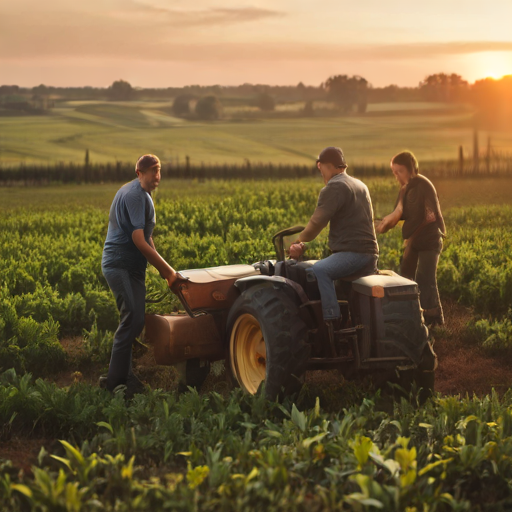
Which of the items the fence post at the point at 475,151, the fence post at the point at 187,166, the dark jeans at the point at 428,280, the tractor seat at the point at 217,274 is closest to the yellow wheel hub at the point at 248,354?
the tractor seat at the point at 217,274

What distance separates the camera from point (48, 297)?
33.1 feet

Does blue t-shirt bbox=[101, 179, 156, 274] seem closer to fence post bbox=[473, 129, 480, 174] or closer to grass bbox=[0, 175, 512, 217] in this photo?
grass bbox=[0, 175, 512, 217]

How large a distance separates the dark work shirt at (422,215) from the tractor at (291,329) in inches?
85.8

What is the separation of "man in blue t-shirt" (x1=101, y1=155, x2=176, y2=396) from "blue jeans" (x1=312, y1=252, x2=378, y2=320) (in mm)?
1605

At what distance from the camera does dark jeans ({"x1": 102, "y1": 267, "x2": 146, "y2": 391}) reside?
6.91 metres

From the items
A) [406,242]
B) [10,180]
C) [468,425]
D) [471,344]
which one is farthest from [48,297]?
[10,180]

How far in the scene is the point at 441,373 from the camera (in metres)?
7.62

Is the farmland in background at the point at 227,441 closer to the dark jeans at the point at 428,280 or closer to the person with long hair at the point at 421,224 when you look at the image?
the dark jeans at the point at 428,280

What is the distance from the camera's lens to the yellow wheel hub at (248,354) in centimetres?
650

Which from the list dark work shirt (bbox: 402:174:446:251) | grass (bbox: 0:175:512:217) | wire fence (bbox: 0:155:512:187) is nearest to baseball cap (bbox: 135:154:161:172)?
dark work shirt (bbox: 402:174:446:251)

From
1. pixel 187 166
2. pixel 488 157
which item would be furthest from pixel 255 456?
pixel 187 166

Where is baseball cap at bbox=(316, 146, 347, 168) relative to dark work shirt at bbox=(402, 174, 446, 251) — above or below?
above

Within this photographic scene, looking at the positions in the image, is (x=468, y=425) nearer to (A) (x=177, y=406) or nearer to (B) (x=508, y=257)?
(A) (x=177, y=406)

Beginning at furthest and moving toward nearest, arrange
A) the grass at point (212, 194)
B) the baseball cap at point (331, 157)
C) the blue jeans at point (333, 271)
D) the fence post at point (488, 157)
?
the fence post at point (488, 157), the grass at point (212, 194), the baseball cap at point (331, 157), the blue jeans at point (333, 271)
